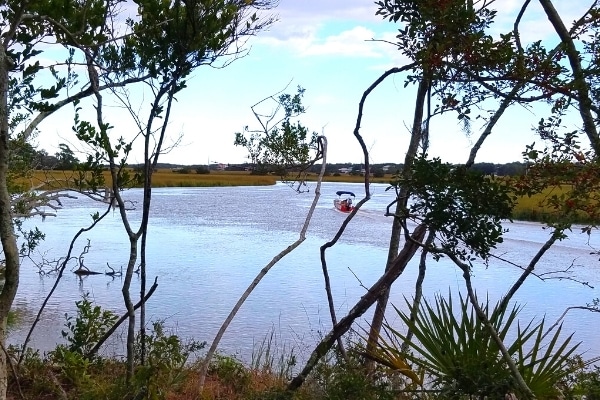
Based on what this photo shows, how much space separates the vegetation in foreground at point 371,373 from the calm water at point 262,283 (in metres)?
1.26

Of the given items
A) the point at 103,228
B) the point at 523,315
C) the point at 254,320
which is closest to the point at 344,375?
the point at 254,320

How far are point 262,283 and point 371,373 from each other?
324 inches

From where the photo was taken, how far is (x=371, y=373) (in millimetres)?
4109

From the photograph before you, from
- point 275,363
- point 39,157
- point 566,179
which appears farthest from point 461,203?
point 39,157

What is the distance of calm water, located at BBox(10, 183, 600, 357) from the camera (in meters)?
9.28

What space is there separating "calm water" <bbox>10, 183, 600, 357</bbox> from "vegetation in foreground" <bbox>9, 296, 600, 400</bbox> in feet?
4.14

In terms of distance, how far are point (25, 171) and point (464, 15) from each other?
193 inches

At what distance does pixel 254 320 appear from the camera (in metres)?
9.66

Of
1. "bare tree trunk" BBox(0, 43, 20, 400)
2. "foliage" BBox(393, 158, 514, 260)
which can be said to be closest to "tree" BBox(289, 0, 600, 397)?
"foliage" BBox(393, 158, 514, 260)

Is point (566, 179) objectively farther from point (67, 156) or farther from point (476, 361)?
point (67, 156)

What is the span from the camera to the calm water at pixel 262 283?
30.5 feet

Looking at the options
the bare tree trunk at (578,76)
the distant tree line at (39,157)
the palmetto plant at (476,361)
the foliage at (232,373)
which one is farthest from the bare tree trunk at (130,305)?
the bare tree trunk at (578,76)

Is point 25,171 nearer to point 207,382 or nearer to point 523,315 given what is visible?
point 207,382

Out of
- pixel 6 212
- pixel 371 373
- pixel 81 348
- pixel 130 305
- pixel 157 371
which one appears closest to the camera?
pixel 6 212
